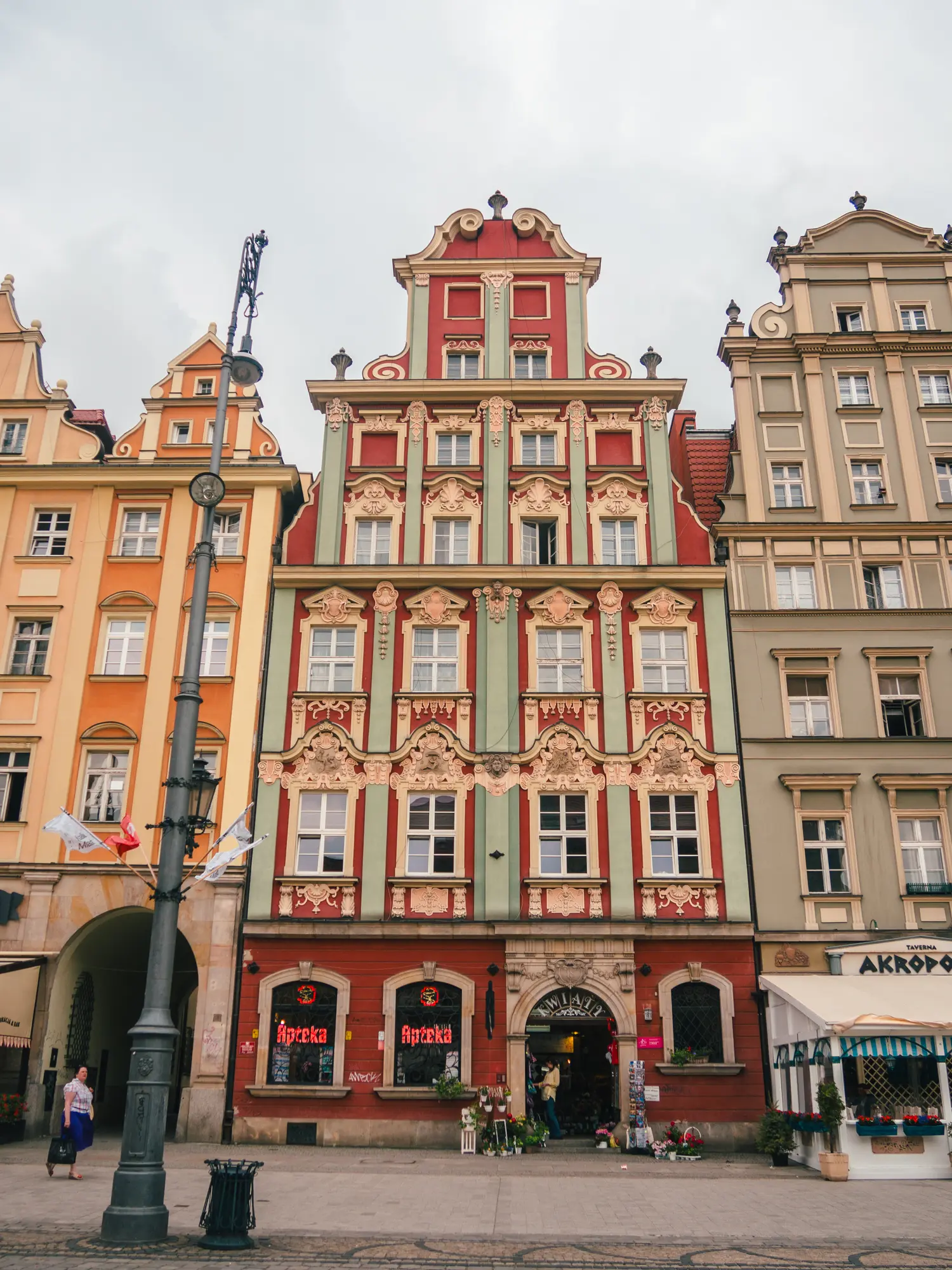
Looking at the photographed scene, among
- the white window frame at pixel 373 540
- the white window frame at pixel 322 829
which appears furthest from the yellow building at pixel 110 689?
the white window frame at pixel 373 540

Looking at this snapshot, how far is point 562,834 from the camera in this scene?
1016 inches

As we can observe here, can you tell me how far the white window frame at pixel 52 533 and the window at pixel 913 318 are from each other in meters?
24.5

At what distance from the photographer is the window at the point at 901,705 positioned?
2688 centimetres

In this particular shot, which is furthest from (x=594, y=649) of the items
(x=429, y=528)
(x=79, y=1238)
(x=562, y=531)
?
(x=79, y=1238)

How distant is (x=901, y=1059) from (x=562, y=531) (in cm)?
1482

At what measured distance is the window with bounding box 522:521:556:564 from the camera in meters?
28.8

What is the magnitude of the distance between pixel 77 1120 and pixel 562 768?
13099 millimetres

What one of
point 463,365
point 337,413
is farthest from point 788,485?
point 337,413

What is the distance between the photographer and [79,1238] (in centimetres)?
1230

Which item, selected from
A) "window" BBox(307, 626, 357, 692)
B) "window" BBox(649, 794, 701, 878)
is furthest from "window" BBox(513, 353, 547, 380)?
"window" BBox(649, 794, 701, 878)

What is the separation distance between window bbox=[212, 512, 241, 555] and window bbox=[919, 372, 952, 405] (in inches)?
766

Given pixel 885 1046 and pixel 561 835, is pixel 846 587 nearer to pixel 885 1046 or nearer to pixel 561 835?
pixel 561 835

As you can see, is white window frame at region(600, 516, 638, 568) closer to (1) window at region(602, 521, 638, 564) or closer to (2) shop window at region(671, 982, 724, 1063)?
(1) window at region(602, 521, 638, 564)

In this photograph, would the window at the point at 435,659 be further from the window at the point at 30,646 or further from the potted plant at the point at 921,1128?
the potted plant at the point at 921,1128
